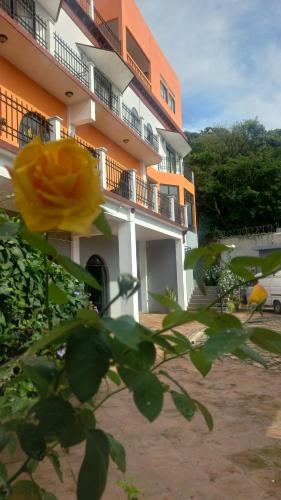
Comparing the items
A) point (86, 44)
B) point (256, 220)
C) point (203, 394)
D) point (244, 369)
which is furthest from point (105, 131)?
point (256, 220)

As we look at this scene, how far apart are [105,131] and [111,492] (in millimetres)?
10833

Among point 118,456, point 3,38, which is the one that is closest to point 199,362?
point 118,456

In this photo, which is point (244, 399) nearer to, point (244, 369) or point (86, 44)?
point (244, 369)

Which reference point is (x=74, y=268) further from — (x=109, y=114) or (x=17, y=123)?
(x=109, y=114)

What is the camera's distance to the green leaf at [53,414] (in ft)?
1.87

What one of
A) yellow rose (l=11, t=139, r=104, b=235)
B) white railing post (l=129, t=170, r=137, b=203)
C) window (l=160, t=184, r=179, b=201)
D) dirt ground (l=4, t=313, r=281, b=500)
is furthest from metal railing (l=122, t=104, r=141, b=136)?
yellow rose (l=11, t=139, r=104, b=235)

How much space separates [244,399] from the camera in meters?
4.89

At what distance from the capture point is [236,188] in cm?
2825

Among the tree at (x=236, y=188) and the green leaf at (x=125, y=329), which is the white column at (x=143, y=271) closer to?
the tree at (x=236, y=188)

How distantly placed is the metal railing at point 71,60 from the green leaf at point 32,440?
10.4m

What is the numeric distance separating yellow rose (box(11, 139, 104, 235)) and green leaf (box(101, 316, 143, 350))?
0.37 feet

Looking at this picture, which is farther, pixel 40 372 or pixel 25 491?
pixel 25 491

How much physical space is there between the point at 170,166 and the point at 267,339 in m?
18.0

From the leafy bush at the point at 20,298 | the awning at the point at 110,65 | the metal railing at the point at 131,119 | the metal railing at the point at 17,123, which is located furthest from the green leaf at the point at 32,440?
the metal railing at the point at 131,119
